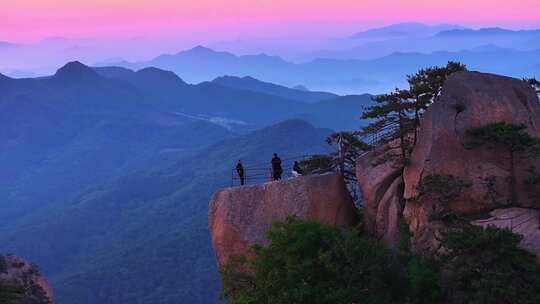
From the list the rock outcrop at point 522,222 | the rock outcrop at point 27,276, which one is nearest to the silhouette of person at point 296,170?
the rock outcrop at point 522,222

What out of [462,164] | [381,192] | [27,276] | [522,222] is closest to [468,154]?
[462,164]

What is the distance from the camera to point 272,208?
28484mm

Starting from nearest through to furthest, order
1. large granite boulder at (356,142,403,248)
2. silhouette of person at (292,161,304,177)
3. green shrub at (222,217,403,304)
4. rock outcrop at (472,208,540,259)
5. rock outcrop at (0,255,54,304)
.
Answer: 1. rock outcrop at (472,208,540,259)
2. green shrub at (222,217,403,304)
3. large granite boulder at (356,142,403,248)
4. silhouette of person at (292,161,304,177)
5. rock outcrop at (0,255,54,304)

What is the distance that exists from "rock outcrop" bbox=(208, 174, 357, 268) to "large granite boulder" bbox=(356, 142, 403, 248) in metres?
1.25

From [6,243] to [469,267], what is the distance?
187974 millimetres

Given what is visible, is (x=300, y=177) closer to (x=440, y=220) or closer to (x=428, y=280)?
(x=440, y=220)

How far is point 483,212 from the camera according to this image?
77.4ft

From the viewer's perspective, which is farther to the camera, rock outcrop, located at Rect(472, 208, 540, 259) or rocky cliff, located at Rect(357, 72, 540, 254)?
rocky cliff, located at Rect(357, 72, 540, 254)

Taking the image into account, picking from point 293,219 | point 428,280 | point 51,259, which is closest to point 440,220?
point 428,280

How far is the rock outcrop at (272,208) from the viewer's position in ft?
92.3

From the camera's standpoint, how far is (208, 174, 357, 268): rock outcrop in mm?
28141

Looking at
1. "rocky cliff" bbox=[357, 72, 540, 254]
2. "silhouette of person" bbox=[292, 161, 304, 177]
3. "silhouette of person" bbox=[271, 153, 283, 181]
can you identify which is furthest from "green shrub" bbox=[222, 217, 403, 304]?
"silhouette of person" bbox=[271, 153, 283, 181]

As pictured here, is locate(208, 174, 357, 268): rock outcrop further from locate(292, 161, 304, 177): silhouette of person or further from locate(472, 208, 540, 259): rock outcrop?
locate(472, 208, 540, 259): rock outcrop

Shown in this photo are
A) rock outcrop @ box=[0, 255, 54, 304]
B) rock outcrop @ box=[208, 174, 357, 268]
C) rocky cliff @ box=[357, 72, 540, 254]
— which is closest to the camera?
rocky cliff @ box=[357, 72, 540, 254]
